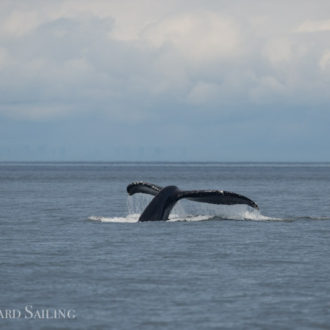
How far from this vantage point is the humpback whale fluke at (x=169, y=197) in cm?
2827

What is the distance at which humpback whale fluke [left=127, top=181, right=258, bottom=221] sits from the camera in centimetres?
2827

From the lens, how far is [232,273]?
20.5 metres

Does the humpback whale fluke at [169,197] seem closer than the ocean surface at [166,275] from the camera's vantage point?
No

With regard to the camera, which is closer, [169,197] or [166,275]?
[166,275]

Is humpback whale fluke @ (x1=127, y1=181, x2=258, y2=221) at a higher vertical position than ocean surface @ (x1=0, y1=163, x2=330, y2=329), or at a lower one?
higher

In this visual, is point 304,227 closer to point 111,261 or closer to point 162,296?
point 111,261

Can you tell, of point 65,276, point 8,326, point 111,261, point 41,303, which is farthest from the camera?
point 111,261

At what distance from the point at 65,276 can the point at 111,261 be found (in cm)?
263

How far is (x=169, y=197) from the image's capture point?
30.4 meters

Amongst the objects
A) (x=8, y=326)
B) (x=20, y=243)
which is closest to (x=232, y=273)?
(x=8, y=326)

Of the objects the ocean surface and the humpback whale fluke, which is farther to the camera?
the humpback whale fluke

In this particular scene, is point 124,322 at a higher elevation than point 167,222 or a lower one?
lower

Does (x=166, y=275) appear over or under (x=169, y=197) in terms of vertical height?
under

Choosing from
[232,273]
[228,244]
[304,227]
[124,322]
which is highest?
[304,227]
